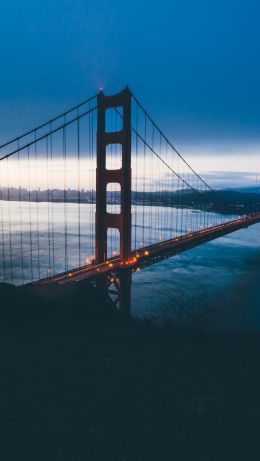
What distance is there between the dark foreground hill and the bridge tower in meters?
10.9

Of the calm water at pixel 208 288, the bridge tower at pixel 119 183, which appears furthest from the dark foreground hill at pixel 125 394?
the bridge tower at pixel 119 183

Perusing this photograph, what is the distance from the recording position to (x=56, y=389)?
5.16 metres

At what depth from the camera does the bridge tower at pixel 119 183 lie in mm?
18797

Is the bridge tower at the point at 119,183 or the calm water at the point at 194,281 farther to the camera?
the calm water at the point at 194,281

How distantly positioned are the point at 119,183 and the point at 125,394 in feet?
49.6

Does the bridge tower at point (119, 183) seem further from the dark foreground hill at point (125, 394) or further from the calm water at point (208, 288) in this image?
the dark foreground hill at point (125, 394)

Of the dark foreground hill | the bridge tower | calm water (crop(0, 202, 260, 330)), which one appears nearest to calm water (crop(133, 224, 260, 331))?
calm water (crop(0, 202, 260, 330))

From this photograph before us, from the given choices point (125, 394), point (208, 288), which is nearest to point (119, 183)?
point (208, 288)

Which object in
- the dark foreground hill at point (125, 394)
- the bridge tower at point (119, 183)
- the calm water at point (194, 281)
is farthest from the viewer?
the calm water at point (194, 281)

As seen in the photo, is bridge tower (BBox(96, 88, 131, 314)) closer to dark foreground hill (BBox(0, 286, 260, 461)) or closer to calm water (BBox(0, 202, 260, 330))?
calm water (BBox(0, 202, 260, 330))

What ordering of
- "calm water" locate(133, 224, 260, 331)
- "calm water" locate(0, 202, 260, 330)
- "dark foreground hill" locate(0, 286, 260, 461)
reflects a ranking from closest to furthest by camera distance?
"dark foreground hill" locate(0, 286, 260, 461)
"calm water" locate(133, 224, 260, 331)
"calm water" locate(0, 202, 260, 330)

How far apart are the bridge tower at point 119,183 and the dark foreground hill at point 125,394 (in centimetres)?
1088

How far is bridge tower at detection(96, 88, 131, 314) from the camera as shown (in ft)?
61.7

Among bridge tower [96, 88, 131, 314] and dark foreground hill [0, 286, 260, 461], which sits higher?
bridge tower [96, 88, 131, 314]
